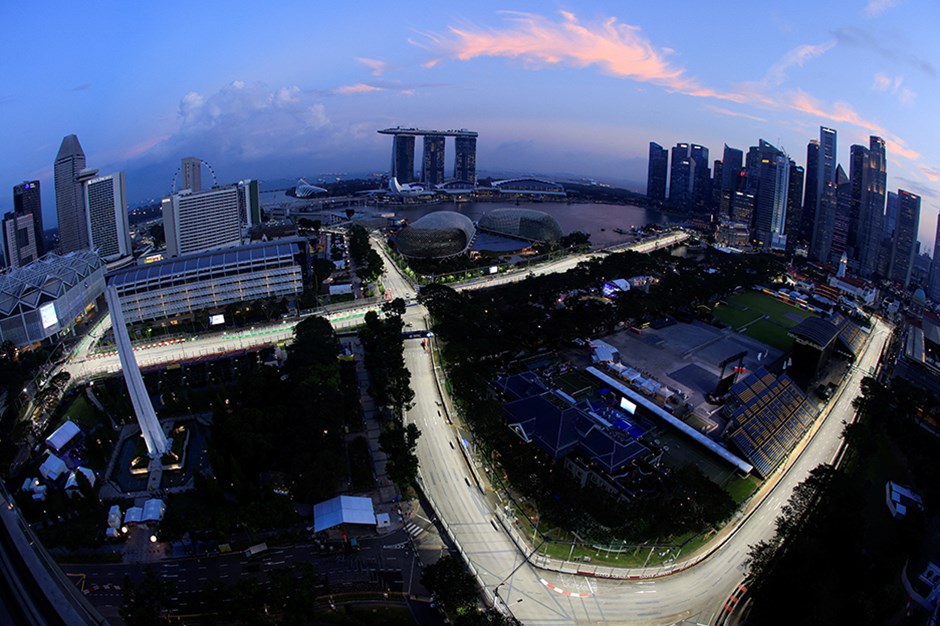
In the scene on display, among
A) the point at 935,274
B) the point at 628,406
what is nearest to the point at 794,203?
the point at 935,274

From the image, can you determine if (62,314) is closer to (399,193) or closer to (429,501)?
(429,501)

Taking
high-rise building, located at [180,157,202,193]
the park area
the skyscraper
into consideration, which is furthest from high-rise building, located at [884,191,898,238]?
high-rise building, located at [180,157,202,193]

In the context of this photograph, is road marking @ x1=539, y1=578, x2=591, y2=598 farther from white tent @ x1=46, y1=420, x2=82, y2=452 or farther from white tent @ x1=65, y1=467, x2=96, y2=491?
white tent @ x1=46, y1=420, x2=82, y2=452

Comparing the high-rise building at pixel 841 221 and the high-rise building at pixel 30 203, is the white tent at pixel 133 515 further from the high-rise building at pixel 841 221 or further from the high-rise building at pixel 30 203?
the high-rise building at pixel 841 221

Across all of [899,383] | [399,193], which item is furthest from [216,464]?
[399,193]

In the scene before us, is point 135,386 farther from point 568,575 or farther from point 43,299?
point 43,299

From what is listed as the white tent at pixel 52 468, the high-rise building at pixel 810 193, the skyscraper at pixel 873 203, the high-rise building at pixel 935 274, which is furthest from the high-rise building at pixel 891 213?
the white tent at pixel 52 468

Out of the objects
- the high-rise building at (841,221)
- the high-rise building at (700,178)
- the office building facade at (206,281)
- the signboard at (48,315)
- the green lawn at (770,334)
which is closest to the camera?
the signboard at (48,315)
